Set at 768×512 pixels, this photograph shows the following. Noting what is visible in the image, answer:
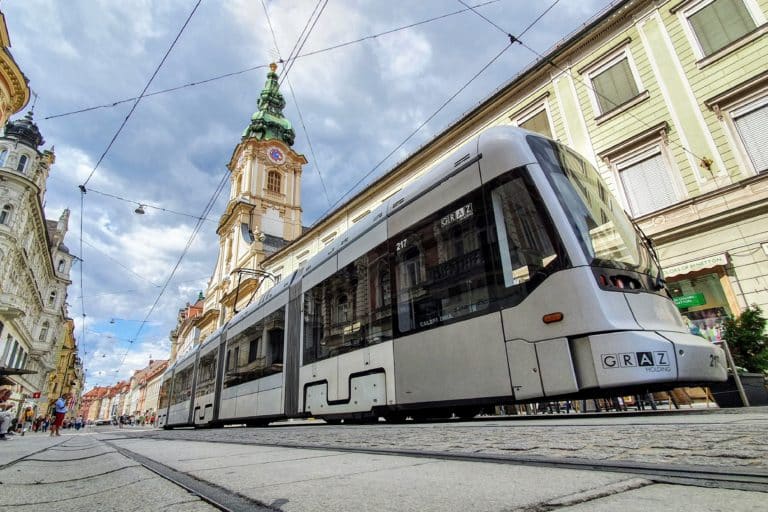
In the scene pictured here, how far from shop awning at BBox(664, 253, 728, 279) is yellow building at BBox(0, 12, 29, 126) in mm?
24310

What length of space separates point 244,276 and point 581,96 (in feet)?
87.6

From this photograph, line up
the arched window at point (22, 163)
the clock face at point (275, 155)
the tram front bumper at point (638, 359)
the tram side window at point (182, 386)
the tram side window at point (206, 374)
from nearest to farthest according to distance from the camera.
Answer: the tram front bumper at point (638, 359) → the tram side window at point (206, 374) → the tram side window at point (182, 386) → the arched window at point (22, 163) → the clock face at point (275, 155)

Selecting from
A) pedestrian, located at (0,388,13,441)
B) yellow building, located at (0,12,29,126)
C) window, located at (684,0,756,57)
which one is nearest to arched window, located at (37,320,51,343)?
yellow building, located at (0,12,29,126)

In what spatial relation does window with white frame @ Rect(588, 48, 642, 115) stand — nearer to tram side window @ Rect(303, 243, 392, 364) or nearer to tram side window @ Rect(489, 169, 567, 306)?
tram side window @ Rect(489, 169, 567, 306)

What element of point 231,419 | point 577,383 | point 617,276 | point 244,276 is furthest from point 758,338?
point 244,276

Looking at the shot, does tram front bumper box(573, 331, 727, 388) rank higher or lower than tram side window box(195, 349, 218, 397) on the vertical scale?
lower

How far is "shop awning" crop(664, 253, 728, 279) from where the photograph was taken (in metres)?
9.20

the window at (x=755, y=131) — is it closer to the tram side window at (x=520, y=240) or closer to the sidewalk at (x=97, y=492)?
the tram side window at (x=520, y=240)

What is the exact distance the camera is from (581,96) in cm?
1294

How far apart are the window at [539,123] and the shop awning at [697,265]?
5981 millimetres

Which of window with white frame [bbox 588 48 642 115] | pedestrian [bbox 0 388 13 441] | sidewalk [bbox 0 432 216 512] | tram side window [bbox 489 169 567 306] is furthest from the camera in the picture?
window with white frame [bbox 588 48 642 115]

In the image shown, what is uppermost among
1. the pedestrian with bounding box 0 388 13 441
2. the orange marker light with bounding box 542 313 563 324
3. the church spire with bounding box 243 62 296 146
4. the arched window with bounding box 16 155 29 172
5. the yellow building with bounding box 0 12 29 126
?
the church spire with bounding box 243 62 296 146

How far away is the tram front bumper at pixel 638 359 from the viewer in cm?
→ 329

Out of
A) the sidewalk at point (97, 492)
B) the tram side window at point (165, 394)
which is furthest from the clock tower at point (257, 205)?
the sidewalk at point (97, 492)
